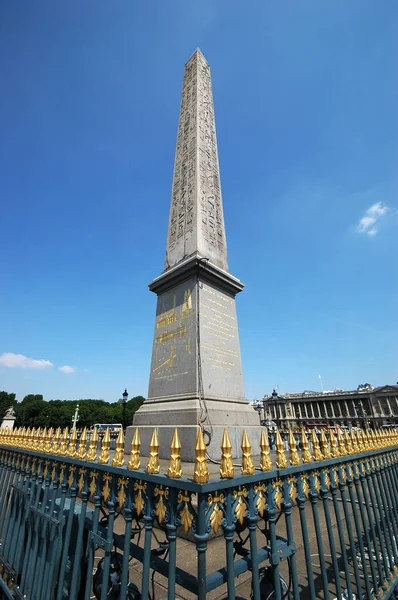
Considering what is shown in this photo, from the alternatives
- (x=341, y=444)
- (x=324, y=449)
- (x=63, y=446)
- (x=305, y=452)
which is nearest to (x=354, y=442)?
(x=341, y=444)

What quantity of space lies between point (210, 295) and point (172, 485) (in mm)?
6037

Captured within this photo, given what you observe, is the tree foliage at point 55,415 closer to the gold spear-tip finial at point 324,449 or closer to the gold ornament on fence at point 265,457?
the gold spear-tip finial at point 324,449

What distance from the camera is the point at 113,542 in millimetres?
2115

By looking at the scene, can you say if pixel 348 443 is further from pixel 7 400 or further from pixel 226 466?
pixel 7 400

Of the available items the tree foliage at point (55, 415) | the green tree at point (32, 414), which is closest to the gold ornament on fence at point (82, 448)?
the tree foliage at point (55, 415)

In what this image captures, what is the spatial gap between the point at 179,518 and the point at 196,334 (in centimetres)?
495

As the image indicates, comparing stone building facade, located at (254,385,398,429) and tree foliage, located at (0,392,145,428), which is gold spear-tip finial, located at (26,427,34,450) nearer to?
tree foliage, located at (0,392,145,428)

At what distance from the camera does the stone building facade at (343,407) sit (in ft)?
266

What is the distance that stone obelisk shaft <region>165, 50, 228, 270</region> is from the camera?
8945 mm

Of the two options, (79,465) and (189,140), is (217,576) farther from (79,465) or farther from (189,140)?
(189,140)

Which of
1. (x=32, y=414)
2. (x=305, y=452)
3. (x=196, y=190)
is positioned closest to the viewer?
(x=305, y=452)

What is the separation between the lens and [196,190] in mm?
9586

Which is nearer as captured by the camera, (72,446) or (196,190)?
(72,446)

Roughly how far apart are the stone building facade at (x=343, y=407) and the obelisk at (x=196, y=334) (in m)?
76.6
